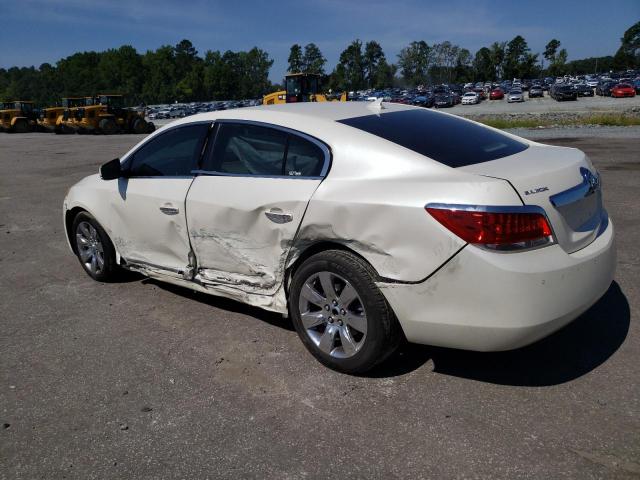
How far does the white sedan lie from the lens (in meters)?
2.76

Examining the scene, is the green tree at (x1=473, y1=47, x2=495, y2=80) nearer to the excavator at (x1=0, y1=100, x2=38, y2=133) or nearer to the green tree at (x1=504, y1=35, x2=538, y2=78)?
the green tree at (x1=504, y1=35, x2=538, y2=78)

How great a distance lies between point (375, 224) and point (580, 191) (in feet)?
3.91

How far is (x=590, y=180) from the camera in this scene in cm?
329

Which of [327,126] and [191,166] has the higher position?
[327,126]

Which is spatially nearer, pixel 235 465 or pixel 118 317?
pixel 235 465

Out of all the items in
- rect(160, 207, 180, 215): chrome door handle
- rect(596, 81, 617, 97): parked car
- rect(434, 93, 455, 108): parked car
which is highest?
rect(160, 207, 180, 215): chrome door handle

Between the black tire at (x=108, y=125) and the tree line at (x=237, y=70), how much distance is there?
11577 centimetres

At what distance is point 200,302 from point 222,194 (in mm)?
1231

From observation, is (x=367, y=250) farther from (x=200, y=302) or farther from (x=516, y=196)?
(x=200, y=302)

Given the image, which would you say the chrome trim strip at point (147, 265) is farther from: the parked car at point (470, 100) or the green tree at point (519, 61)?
the green tree at point (519, 61)

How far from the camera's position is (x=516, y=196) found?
2.77 m

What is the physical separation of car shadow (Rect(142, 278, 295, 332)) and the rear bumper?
1.35 metres

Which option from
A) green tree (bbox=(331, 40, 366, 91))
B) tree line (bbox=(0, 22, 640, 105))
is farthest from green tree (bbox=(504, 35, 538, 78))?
green tree (bbox=(331, 40, 366, 91))

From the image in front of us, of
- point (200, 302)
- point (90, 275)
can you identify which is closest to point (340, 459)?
point (200, 302)
